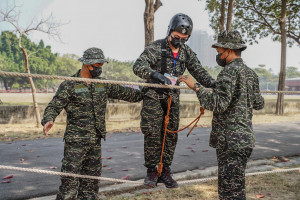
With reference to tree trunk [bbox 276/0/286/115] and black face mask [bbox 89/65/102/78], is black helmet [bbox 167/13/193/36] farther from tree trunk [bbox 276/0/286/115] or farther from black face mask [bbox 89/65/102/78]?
tree trunk [bbox 276/0/286/115]

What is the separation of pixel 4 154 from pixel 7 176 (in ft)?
6.80

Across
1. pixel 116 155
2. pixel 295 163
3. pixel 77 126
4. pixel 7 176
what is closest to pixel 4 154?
pixel 7 176

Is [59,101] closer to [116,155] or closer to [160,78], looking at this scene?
[160,78]

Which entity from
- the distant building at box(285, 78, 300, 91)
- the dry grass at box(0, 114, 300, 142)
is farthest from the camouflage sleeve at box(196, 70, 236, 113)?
the distant building at box(285, 78, 300, 91)

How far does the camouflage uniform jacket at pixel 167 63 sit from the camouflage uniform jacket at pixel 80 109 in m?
0.58

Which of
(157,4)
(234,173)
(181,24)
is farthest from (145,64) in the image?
(157,4)

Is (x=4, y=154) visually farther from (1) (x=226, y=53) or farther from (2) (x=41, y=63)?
(2) (x=41, y=63)

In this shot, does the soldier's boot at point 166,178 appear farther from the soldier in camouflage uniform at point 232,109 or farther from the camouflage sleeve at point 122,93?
the camouflage sleeve at point 122,93

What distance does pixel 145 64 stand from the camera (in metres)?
3.27

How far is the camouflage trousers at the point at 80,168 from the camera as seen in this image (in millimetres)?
3162

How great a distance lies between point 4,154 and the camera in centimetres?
703

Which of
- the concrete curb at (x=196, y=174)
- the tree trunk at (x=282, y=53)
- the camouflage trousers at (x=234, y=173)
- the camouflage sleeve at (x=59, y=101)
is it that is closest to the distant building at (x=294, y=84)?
the tree trunk at (x=282, y=53)

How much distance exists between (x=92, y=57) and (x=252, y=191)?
3366mm

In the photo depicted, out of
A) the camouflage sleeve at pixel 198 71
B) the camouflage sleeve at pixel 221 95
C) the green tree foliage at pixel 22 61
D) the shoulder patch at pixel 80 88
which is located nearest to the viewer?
the camouflage sleeve at pixel 221 95
